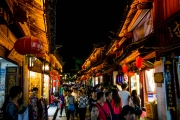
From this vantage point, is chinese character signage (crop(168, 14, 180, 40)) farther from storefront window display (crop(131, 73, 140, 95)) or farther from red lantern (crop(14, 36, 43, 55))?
storefront window display (crop(131, 73, 140, 95))

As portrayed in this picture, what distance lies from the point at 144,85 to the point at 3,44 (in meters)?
11.1

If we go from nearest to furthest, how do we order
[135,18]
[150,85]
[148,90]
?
[150,85] < [148,90] < [135,18]

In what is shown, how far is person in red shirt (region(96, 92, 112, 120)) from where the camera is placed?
7289 millimetres

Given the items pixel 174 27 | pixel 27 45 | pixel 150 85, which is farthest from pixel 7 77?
pixel 150 85

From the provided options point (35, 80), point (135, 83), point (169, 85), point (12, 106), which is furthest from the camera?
point (135, 83)

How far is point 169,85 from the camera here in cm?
1077

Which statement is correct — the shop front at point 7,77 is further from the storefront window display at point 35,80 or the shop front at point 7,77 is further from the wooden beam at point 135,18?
the wooden beam at point 135,18

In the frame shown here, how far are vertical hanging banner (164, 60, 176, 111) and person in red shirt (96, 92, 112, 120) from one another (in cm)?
443

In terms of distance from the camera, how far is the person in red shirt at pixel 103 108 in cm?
729

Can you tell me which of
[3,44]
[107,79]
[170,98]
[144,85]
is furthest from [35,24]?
[107,79]

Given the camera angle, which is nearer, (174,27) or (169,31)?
(174,27)

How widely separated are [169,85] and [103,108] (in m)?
4.69

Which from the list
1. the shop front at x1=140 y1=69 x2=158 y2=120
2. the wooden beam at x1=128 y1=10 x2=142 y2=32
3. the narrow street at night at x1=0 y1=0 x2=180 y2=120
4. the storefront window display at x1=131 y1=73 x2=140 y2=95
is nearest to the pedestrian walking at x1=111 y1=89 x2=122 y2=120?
the narrow street at night at x1=0 y1=0 x2=180 y2=120

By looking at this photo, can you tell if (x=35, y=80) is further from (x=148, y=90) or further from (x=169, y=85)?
(x=169, y=85)
